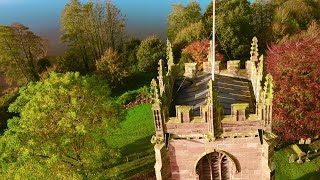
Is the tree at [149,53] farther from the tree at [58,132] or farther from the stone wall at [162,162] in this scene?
the stone wall at [162,162]

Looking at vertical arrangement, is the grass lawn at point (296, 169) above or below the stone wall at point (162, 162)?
below

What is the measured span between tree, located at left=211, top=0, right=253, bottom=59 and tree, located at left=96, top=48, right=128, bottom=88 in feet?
53.7

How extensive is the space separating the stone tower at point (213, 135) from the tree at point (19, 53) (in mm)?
42713

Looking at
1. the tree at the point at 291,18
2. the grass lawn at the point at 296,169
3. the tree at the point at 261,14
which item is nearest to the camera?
the grass lawn at the point at 296,169

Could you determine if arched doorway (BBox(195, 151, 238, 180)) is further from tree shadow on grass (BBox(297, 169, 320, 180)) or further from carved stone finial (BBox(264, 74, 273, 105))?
tree shadow on grass (BBox(297, 169, 320, 180))

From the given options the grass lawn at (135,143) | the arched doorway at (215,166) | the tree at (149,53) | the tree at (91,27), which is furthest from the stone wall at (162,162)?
the tree at (91,27)

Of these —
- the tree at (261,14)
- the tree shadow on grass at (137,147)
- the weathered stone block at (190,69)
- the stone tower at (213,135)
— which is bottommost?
the tree shadow on grass at (137,147)

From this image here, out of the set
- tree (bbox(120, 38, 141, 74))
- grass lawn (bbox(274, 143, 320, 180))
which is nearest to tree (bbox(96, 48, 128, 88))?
tree (bbox(120, 38, 141, 74))

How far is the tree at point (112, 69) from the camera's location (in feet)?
166

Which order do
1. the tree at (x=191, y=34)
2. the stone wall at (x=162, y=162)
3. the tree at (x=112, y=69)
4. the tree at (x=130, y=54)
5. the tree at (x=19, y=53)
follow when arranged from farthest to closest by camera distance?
the tree at (x=130, y=54) < the tree at (x=191, y=34) < the tree at (x=19, y=53) < the tree at (x=112, y=69) < the stone wall at (x=162, y=162)

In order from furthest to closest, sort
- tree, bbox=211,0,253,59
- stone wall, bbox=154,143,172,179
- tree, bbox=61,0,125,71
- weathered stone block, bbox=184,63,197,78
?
tree, bbox=61,0,125,71 → tree, bbox=211,0,253,59 → weathered stone block, bbox=184,63,197,78 → stone wall, bbox=154,143,172,179

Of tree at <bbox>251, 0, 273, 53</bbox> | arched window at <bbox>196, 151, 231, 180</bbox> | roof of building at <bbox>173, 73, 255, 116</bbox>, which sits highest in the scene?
tree at <bbox>251, 0, 273, 53</bbox>

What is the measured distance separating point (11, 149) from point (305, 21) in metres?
53.3

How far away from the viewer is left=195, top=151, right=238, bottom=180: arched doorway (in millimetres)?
15165
